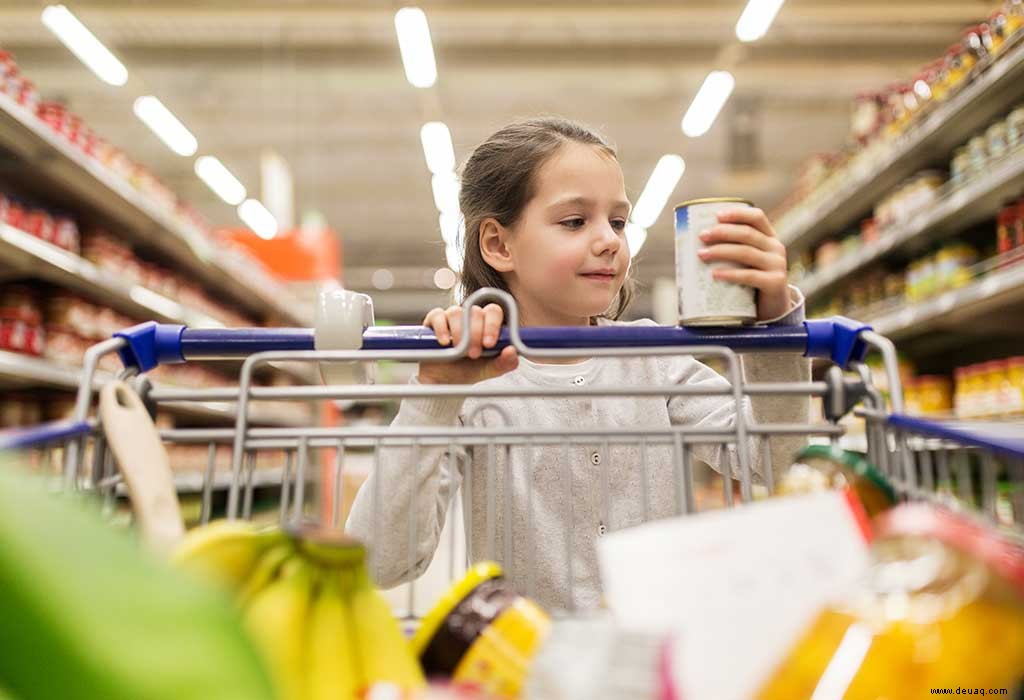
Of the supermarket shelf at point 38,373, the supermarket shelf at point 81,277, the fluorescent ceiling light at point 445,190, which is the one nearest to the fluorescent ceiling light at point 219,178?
the fluorescent ceiling light at point 445,190

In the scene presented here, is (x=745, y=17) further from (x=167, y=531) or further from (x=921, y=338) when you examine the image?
(x=167, y=531)

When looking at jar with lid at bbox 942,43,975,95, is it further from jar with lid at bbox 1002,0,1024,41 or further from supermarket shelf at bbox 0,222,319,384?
supermarket shelf at bbox 0,222,319,384

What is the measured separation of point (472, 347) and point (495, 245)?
30.4 inches

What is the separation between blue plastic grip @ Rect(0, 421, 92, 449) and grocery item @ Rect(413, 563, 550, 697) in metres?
0.34

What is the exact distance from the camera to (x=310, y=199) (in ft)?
36.7

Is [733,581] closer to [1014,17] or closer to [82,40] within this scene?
A: [1014,17]

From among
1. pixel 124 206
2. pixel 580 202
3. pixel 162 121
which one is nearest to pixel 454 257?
pixel 580 202

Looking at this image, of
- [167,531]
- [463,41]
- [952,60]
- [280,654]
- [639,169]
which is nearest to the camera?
[280,654]

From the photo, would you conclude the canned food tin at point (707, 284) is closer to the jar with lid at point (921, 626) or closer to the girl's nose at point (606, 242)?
the girl's nose at point (606, 242)

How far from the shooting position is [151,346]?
1011 millimetres

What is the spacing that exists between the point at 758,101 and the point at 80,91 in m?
6.54

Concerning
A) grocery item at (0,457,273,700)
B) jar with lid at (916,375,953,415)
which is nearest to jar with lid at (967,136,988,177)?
jar with lid at (916,375,953,415)

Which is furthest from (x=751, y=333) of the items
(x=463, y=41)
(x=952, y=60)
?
(x=463, y=41)

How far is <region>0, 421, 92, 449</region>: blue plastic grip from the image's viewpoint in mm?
642
